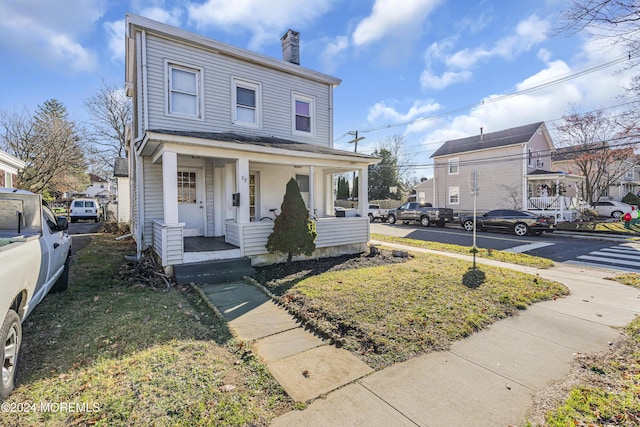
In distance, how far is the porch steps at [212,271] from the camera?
625 centimetres

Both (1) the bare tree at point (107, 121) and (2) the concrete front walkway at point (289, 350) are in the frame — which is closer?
(2) the concrete front walkway at point (289, 350)

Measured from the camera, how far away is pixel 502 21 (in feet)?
27.8

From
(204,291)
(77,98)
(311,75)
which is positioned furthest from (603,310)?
(77,98)

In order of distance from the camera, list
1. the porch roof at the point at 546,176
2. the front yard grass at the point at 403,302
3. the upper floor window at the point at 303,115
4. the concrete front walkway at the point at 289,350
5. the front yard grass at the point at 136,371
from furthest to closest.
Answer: the porch roof at the point at 546,176 < the upper floor window at the point at 303,115 < the front yard grass at the point at 403,302 < the concrete front walkway at the point at 289,350 < the front yard grass at the point at 136,371

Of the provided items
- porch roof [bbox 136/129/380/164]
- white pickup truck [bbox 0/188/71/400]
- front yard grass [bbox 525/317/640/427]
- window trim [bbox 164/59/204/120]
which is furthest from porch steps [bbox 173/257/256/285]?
front yard grass [bbox 525/317/640/427]

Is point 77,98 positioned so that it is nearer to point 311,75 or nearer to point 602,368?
point 311,75

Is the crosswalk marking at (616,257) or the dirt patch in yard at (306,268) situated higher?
the dirt patch in yard at (306,268)

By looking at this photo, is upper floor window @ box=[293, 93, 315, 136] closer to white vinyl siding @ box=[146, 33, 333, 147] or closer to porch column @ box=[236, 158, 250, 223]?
white vinyl siding @ box=[146, 33, 333, 147]

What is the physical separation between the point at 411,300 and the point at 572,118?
2858 centimetres

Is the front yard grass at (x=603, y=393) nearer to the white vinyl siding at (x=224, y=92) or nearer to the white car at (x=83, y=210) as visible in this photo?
the white vinyl siding at (x=224, y=92)

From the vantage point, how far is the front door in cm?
909

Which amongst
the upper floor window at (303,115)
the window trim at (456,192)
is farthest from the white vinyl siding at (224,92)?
the window trim at (456,192)

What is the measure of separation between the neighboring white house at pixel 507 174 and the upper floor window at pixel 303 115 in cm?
1760

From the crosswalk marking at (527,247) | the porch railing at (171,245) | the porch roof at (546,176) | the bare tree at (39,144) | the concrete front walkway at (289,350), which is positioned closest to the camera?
the concrete front walkway at (289,350)
